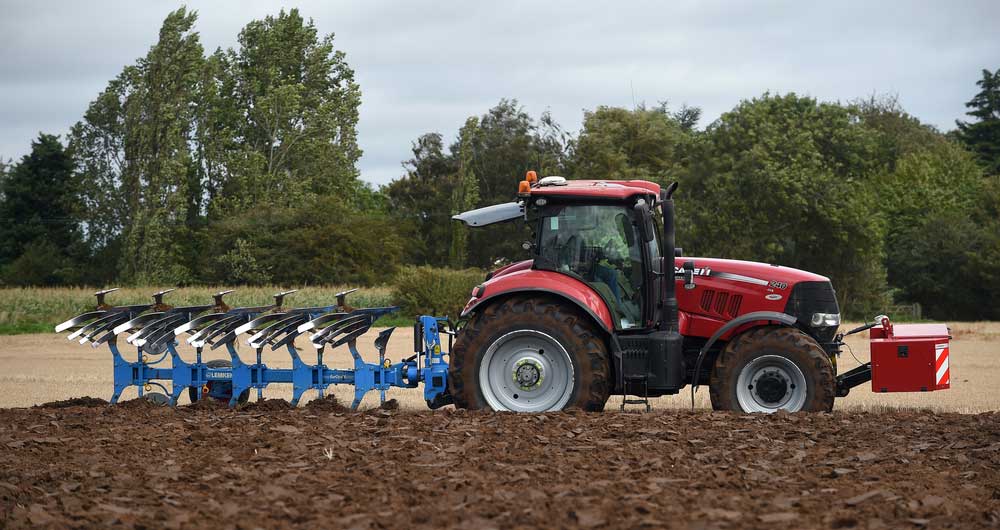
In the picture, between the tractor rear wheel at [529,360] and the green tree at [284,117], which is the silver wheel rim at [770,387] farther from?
the green tree at [284,117]

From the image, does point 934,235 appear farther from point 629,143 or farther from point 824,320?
point 824,320

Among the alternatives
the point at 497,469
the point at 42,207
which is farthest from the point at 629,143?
the point at 497,469

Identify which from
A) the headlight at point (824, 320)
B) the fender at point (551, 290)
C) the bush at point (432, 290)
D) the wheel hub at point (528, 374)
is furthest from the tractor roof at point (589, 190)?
the bush at point (432, 290)

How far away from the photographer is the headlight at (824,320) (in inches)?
409

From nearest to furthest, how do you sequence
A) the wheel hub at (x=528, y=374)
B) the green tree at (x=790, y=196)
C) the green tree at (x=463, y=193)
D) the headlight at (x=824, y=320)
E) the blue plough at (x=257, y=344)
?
the wheel hub at (x=528, y=374) → the headlight at (x=824, y=320) → the blue plough at (x=257, y=344) → the green tree at (x=790, y=196) → the green tree at (x=463, y=193)

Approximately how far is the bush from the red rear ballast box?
980 inches

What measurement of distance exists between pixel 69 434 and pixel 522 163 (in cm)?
4245

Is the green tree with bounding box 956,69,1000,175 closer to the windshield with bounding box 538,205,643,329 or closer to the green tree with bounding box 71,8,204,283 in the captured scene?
the green tree with bounding box 71,8,204,283

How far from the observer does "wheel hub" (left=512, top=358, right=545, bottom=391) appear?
1010cm

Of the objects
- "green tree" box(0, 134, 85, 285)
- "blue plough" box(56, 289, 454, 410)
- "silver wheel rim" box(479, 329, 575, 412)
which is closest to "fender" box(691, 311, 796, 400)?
"silver wheel rim" box(479, 329, 575, 412)

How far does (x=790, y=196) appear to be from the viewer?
42.7 metres

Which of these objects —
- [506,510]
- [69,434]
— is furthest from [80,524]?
[69,434]

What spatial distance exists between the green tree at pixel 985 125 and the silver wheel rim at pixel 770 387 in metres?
60.8

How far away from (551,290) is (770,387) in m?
2.20
